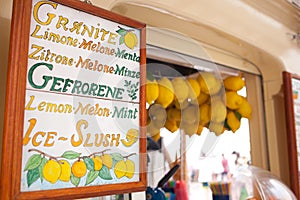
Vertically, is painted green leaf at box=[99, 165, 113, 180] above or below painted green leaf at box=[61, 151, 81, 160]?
below

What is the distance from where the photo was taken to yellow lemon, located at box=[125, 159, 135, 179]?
0.58 metres

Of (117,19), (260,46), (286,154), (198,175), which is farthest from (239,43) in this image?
(198,175)

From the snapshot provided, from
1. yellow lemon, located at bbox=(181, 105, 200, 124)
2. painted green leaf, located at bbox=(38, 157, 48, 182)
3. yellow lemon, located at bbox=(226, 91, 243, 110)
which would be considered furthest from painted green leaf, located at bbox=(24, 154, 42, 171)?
yellow lemon, located at bbox=(226, 91, 243, 110)

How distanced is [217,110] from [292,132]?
0.33 m


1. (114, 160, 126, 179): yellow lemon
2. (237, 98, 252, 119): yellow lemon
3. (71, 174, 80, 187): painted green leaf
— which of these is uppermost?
(237, 98, 252, 119): yellow lemon

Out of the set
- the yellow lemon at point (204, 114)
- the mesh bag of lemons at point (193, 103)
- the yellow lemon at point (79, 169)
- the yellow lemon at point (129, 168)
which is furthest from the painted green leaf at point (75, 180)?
the yellow lemon at point (204, 114)

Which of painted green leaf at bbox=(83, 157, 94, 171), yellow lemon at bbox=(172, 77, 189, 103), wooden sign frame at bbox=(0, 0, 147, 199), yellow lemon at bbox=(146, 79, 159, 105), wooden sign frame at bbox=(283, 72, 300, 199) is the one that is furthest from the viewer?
wooden sign frame at bbox=(283, 72, 300, 199)

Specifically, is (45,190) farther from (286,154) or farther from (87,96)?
(286,154)

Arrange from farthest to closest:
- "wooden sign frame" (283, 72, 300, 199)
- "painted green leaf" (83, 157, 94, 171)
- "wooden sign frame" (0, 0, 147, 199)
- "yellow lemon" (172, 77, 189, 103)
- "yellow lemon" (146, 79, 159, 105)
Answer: "wooden sign frame" (283, 72, 300, 199) < "yellow lemon" (172, 77, 189, 103) < "yellow lemon" (146, 79, 159, 105) < "painted green leaf" (83, 157, 94, 171) < "wooden sign frame" (0, 0, 147, 199)

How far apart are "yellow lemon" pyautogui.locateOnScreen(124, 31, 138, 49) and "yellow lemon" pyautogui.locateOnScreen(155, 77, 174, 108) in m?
0.31

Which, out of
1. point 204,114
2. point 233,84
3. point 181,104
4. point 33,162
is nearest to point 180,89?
point 181,104

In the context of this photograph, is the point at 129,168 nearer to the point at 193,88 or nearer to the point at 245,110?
the point at 193,88

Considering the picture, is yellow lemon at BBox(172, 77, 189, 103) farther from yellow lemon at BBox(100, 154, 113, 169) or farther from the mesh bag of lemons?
yellow lemon at BBox(100, 154, 113, 169)

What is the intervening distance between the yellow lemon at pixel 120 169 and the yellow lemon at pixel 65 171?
3.9 inches
